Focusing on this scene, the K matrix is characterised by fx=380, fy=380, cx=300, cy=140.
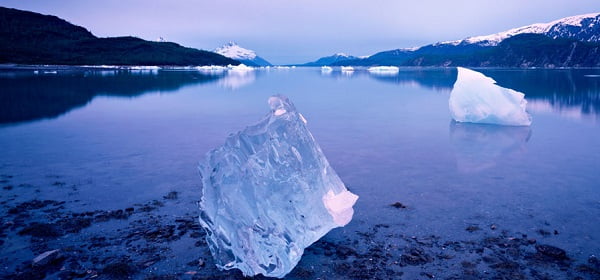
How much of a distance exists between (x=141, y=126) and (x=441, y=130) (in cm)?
1006

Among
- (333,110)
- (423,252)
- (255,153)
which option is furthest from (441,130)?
(255,153)

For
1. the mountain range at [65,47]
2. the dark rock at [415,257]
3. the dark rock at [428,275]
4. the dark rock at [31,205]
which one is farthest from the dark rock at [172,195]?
the mountain range at [65,47]

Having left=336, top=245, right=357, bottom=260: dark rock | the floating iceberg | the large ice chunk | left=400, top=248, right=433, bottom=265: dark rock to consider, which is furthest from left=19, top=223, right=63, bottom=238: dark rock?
the floating iceberg

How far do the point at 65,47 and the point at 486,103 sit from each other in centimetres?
12341

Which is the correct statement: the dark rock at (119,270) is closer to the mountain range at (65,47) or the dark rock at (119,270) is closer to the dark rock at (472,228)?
the dark rock at (472,228)

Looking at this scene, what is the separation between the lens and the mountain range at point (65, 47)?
8954 cm

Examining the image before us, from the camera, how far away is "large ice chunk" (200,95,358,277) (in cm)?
389

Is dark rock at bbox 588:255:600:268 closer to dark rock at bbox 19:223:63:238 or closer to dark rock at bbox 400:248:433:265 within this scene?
dark rock at bbox 400:248:433:265

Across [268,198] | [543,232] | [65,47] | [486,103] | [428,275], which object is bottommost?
[428,275]

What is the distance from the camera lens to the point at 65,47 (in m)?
109

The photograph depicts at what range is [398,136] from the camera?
11.1 m

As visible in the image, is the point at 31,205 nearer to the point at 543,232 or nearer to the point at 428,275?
the point at 428,275

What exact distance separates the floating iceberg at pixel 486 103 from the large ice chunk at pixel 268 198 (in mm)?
10150

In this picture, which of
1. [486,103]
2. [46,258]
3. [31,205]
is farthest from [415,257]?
[486,103]
